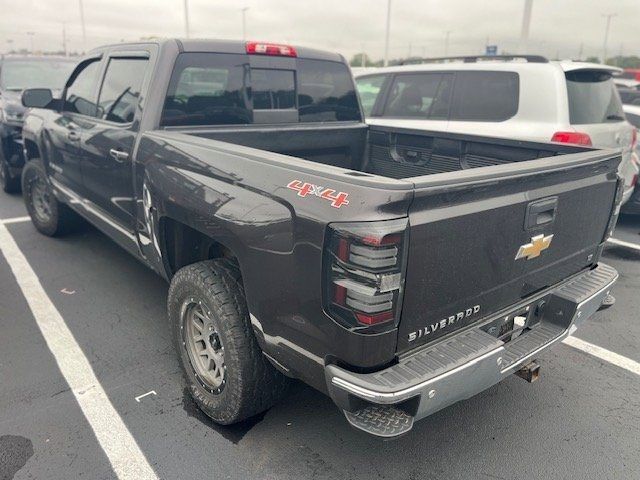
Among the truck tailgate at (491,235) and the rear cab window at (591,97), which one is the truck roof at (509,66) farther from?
the truck tailgate at (491,235)

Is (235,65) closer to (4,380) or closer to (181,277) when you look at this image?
(181,277)

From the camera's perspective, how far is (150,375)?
3180 millimetres

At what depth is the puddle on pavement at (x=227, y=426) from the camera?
106 inches

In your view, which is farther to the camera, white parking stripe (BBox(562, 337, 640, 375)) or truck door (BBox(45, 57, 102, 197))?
truck door (BBox(45, 57, 102, 197))

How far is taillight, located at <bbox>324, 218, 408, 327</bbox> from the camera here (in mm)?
1803

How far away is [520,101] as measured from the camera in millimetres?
5109

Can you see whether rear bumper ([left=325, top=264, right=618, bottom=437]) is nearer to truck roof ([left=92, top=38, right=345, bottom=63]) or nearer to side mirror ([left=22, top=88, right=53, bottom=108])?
truck roof ([left=92, top=38, right=345, bottom=63])

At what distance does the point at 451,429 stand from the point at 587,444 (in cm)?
69

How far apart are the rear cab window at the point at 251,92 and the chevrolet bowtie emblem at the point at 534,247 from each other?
2.04 metres

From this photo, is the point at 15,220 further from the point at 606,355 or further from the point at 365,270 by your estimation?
the point at 606,355

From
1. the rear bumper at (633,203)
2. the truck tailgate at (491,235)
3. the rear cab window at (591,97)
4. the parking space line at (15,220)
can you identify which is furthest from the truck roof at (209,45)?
the rear bumper at (633,203)

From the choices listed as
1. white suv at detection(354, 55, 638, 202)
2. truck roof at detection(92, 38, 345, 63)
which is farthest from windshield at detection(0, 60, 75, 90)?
white suv at detection(354, 55, 638, 202)

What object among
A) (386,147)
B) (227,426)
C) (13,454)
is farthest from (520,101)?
(13,454)

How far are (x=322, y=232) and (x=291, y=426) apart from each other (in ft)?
4.40
